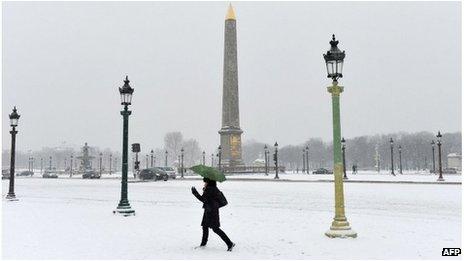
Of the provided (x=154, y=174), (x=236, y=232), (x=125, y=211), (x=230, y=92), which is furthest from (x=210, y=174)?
(x=230, y=92)

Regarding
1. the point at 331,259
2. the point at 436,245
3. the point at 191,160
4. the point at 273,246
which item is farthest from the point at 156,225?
the point at 191,160

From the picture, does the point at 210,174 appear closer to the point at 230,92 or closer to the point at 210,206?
the point at 210,206

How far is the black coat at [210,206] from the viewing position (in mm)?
9086

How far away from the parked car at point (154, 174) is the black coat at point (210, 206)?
3504cm

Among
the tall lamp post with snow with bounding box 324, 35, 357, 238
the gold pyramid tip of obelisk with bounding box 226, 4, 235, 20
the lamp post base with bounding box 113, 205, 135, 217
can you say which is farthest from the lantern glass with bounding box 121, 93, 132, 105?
the gold pyramid tip of obelisk with bounding box 226, 4, 235, 20

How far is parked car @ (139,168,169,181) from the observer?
144 ft

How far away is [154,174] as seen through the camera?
146ft

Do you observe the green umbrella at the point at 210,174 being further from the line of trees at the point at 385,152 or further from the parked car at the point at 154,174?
Answer: the line of trees at the point at 385,152

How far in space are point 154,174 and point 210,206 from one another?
3603 centimetres

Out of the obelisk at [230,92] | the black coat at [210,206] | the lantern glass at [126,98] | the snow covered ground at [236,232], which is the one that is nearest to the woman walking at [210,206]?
the black coat at [210,206]

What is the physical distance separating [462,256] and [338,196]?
3.08 m

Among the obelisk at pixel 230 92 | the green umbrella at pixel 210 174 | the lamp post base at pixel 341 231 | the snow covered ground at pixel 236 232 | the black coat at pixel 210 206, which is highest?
the obelisk at pixel 230 92

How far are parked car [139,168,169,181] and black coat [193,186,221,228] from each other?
115 feet

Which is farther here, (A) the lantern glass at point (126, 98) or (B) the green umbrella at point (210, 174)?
(A) the lantern glass at point (126, 98)
